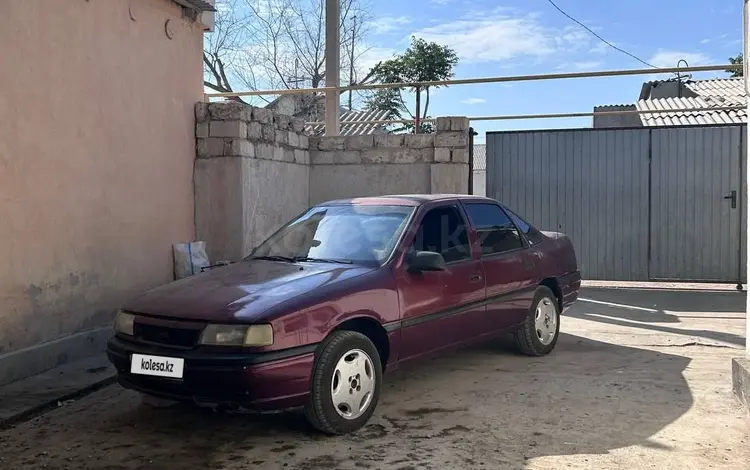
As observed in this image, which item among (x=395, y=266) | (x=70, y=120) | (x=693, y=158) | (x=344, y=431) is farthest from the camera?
(x=693, y=158)

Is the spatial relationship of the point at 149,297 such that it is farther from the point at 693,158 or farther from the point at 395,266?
the point at 693,158

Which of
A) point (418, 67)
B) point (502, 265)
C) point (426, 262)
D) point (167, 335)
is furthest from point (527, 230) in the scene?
point (418, 67)

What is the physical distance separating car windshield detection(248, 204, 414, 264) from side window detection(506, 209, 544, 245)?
4.72 ft

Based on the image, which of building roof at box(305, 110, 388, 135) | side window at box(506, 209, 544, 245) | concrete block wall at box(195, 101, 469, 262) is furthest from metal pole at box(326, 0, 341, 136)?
side window at box(506, 209, 544, 245)

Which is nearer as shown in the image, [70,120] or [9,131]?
[9,131]

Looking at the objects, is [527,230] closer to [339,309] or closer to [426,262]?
[426,262]

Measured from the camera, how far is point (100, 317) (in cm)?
682

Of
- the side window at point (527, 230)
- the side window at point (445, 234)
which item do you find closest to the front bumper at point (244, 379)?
the side window at point (445, 234)

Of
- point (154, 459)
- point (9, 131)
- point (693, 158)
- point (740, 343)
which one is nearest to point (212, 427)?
point (154, 459)

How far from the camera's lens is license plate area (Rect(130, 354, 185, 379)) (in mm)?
4130

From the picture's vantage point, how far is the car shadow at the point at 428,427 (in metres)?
4.06

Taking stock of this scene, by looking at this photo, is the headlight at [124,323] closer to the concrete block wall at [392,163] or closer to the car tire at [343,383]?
the car tire at [343,383]

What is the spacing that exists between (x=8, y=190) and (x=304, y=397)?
3254 mm

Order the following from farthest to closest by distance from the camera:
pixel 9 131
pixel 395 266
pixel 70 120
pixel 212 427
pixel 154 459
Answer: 1. pixel 70 120
2. pixel 9 131
3. pixel 395 266
4. pixel 212 427
5. pixel 154 459
